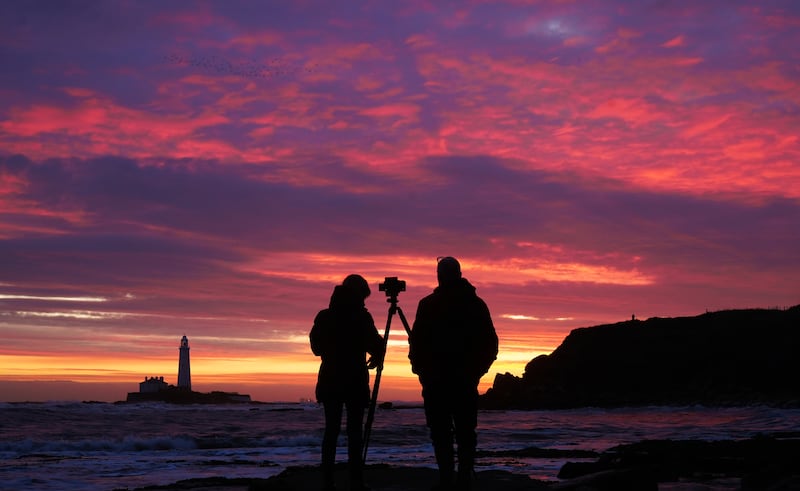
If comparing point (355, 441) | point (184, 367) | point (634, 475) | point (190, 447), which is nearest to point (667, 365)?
point (184, 367)

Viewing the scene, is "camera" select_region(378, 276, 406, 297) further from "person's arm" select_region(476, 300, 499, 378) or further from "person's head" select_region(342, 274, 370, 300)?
"person's arm" select_region(476, 300, 499, 378)

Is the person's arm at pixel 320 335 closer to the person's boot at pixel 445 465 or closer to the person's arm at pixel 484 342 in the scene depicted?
the person's boot at pixel 445 465

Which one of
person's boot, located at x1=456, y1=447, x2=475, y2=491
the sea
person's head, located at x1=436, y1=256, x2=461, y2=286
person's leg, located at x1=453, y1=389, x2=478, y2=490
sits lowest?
the sea

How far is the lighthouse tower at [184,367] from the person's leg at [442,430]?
9418 centimetres

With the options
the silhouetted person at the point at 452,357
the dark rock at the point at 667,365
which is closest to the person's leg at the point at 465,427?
the silhouetted person at the point at 452,357

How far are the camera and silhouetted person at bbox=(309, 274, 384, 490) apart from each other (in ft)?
1.40

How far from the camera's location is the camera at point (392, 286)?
9.70 metres

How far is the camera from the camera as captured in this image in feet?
31.8

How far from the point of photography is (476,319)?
320 inches

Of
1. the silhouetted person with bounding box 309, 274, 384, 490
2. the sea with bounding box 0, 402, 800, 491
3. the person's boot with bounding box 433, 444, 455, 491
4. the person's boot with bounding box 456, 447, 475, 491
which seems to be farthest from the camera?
the sea with bounding box 0, 402, 800, 491

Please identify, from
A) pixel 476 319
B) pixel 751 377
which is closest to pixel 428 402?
pixel 476 319

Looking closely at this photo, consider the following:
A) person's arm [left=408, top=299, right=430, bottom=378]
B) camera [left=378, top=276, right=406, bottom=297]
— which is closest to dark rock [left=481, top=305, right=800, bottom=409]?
camera [left=378, top=276, right=406, bottom=297]

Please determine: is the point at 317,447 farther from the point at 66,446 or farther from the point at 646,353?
the point at 646,353

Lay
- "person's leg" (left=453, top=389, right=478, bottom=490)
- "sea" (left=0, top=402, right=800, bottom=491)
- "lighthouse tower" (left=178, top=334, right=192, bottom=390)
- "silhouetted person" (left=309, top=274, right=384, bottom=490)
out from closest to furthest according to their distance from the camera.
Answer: "person's leg" (left=453, top=389, right=478, bottom=490) < "silhouetted person" (left=309, top=274, right=384, bottom=490) < "sea" (left=0, top=402, right=800, bottom=491) < "lighthouse tower" (left=178, top=334, right=192, bottom=390)
